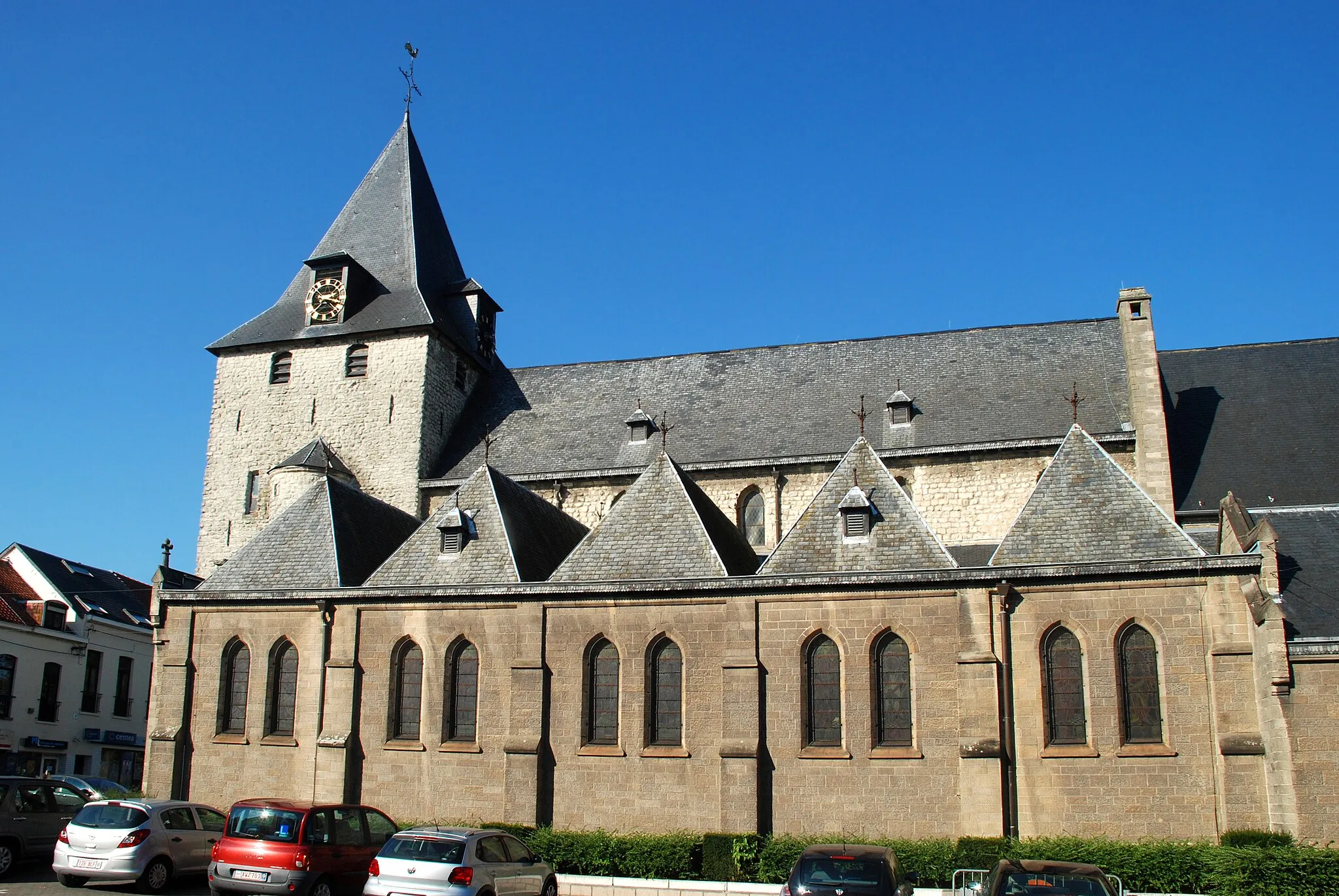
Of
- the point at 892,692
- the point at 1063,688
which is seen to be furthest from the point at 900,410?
the point at 1063,688

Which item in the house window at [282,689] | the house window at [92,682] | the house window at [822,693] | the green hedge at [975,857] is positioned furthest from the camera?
the house window at [92,682]

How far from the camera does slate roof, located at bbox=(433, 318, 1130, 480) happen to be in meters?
30.5

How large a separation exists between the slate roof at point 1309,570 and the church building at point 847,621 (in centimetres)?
8

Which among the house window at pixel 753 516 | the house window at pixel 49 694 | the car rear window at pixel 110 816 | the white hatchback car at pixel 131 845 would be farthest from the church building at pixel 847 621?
the house window at pixel 49 694

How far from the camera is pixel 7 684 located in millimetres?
36656

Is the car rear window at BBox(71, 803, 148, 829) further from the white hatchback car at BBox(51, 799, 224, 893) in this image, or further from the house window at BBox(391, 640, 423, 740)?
the house window at BBox(391, 640, 423, 740)

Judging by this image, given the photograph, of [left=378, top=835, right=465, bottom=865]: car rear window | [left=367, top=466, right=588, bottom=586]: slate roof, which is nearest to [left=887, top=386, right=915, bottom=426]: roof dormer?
[left=367, top=466, right=588, bottom=586]: slate roof

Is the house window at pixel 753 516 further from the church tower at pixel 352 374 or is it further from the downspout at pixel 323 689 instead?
the downspout at pixel 323 689

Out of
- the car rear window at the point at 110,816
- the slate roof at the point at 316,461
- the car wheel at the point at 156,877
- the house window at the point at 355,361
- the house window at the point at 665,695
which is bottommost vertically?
the car wheel at the point at 156,877

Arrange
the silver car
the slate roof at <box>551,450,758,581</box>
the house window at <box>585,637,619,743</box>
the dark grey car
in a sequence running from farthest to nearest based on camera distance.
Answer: the slate roof at <box>551,450,758,581</box>
the house window at <box>585,637,619,743</box>
the dark grey car
the silver car

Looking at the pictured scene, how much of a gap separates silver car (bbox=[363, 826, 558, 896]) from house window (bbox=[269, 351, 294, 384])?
80.5ft

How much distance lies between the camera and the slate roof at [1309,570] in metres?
20.6

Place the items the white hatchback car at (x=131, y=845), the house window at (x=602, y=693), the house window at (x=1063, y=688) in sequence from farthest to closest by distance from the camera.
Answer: the house window at (x=602, y=693), the house window at (x=1063, y=688), the white hatchback car at (x=131, y=845)

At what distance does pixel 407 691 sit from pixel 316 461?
12.4m
